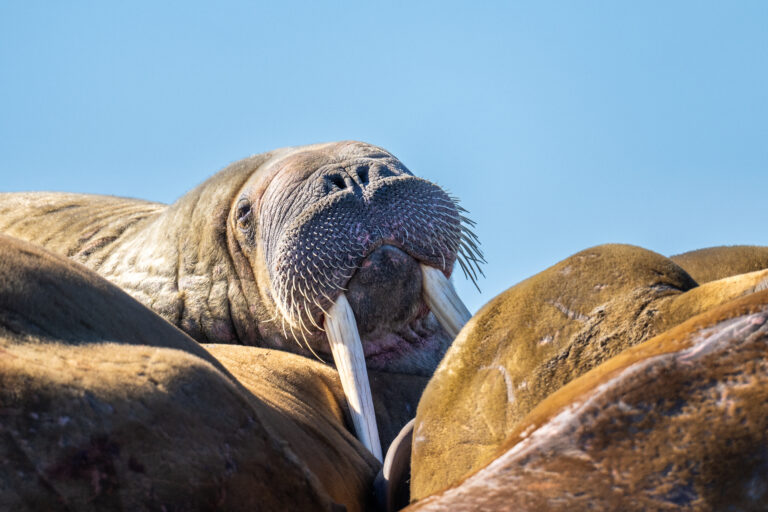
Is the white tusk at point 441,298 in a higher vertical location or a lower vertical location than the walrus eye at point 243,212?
lower

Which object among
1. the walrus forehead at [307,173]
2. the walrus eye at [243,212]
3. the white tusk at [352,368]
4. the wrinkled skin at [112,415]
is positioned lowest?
the white tusk at [352,368]

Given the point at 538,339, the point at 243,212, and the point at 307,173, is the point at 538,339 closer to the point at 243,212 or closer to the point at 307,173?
the point at 307,173

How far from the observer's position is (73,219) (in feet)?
29.5

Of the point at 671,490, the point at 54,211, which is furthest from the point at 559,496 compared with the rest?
the point at 54,211

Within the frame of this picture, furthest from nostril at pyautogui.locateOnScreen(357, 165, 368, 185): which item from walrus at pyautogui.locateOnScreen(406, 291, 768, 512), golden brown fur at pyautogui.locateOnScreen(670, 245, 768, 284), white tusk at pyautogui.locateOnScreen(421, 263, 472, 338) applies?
walrus at pyautogui.locateOnScreen(406, 291, 768, 512)

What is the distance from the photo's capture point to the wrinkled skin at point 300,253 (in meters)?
6.36

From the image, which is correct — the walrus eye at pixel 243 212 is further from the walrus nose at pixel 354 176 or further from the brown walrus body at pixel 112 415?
the brown walrus body at pixel 112 415

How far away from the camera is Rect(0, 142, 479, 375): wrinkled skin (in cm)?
636

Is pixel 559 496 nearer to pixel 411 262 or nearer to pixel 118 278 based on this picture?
pixel 411 262

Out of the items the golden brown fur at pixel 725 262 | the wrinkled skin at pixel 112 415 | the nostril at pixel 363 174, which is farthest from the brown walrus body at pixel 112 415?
the nostril at pixel 363 174

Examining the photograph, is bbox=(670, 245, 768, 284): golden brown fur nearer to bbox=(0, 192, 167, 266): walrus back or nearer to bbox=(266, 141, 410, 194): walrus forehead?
bbox=(266, 141, 410, 194): walrus forehead

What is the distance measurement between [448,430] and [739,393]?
56.4 inches

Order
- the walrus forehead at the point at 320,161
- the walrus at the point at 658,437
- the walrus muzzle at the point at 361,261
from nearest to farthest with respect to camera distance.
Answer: the walrus at the point at 658,437
the walrus muzzle at the point at 361,261
the walrus forehead at the point at 320,161

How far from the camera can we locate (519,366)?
365 cm
